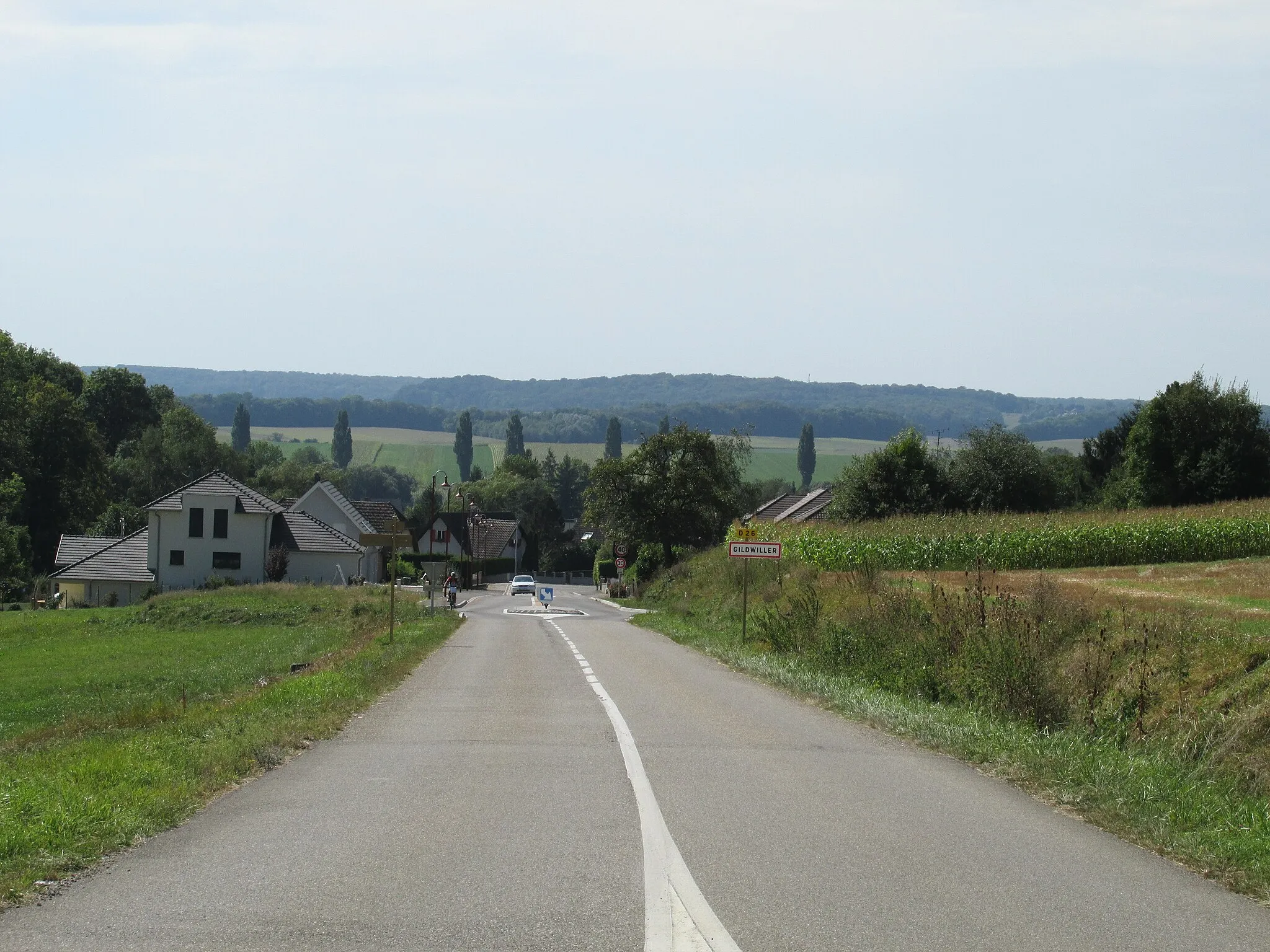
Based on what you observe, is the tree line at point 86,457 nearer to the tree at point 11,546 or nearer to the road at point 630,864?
the tree at point 11,546

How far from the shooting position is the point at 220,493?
235ft

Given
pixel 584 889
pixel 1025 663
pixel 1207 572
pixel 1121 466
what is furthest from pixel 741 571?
pixel 1121 466

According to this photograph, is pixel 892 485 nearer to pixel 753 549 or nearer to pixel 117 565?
pixel 753 549

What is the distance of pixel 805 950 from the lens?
5.61 meters

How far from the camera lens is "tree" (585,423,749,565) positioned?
228 feet

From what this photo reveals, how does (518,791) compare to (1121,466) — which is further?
(1121,466)

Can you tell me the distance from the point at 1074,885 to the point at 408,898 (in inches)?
143

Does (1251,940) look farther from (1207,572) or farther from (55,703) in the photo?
(1207,572)

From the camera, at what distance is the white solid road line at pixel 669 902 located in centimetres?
567

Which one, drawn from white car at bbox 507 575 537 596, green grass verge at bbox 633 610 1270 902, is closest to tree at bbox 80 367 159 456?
white car at bbox 507 575 537 596

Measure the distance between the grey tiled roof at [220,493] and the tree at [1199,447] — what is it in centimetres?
4758

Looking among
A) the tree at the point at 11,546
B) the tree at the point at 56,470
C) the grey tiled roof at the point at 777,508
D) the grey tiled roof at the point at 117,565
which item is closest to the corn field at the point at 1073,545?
the tree at the point at 11,546

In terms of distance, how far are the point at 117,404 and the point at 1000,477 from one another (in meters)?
77.5

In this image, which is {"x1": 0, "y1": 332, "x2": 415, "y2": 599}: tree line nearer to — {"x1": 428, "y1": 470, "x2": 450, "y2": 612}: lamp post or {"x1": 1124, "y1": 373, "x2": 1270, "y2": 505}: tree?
{"x1": 428, "y1": 470, "x2": 450, "y2": 612}: lamp post
